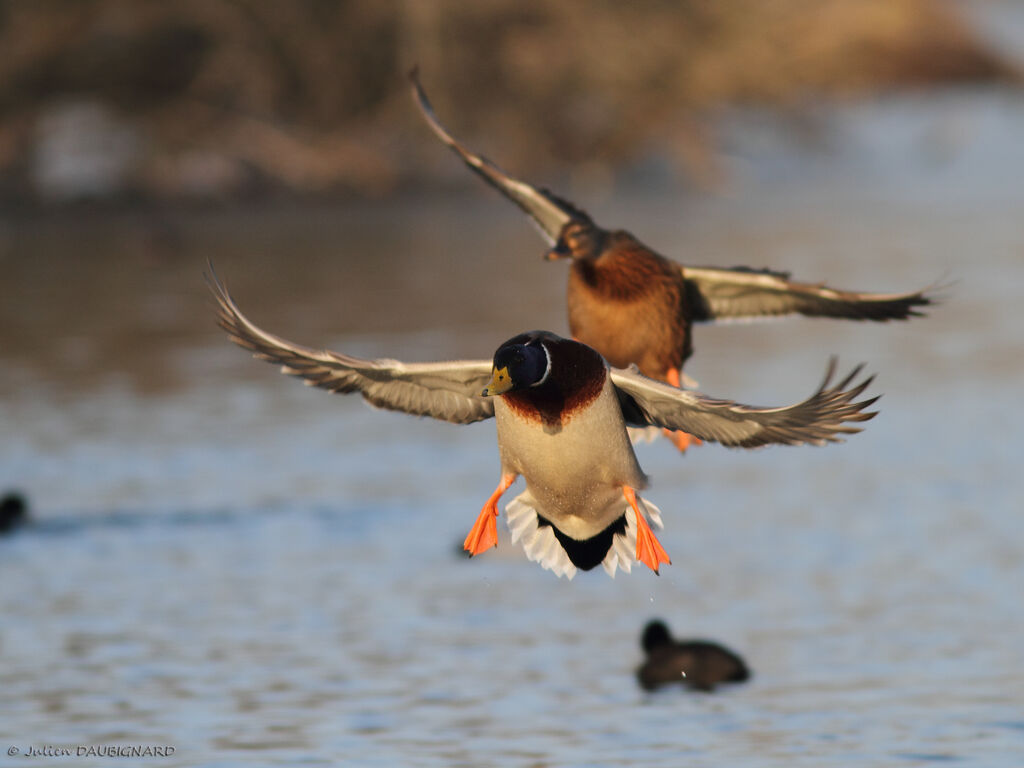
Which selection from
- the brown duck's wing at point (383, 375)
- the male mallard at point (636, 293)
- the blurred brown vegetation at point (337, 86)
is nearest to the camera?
the brown duck's wing at point (383, 375)

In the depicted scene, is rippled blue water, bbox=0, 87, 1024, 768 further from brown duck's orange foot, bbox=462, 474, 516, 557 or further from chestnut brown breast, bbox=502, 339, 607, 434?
chestnut brown breast, bbox=502, 339, 607, 434

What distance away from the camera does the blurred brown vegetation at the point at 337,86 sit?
3591 cm

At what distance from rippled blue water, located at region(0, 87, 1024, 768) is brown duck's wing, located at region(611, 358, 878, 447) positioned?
84.5 inches

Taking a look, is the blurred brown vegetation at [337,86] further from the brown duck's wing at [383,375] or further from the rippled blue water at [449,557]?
the brown duck's wing at [383,375]

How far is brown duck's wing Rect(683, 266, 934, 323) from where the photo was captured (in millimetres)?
9508

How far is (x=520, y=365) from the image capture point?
761 centimetres

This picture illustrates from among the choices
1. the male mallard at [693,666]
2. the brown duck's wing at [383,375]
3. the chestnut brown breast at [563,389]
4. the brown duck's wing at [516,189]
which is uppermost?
the brown duck's wing at [516,189]

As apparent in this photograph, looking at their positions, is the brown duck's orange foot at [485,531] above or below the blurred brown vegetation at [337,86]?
below

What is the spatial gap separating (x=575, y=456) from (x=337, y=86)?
29.7 metres

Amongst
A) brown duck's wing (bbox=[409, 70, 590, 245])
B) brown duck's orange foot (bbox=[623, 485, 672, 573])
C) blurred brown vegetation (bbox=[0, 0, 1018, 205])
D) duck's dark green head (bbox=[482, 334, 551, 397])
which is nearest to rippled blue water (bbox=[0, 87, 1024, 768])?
brown duck's orange foot (bbox=[623, 485, 672, 573])

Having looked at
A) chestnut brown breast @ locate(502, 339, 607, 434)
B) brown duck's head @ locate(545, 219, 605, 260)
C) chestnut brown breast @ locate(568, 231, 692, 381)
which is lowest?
chestnut brown breast @ locate(502, 339, 607, 434)

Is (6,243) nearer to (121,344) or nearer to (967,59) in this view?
(121,344)

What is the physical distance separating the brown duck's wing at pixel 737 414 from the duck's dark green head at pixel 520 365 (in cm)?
44

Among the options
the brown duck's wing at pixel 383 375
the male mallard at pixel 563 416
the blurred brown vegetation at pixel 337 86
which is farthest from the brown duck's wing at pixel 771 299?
the blurred brown vegetation at pixel 337 86
